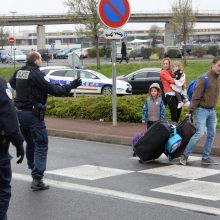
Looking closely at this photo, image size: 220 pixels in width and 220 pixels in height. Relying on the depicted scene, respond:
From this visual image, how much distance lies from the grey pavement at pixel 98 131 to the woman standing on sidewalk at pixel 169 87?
0.93 metres

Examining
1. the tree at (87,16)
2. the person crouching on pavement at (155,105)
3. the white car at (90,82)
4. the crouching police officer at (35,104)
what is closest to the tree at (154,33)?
the tree at (87,16)

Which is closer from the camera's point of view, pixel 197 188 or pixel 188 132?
pixel 197 188

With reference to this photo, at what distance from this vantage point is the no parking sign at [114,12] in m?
12.6

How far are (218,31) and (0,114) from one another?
150806mm

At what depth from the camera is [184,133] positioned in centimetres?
949

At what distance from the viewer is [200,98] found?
9336 millimetres

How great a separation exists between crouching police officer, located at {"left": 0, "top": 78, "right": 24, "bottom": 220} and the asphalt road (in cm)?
108

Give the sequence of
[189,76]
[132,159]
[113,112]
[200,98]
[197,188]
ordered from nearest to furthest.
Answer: [197,188]
[200,98]
[132,159]
[113,112]
[189,76]

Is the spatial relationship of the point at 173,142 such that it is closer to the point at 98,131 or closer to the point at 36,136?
the point at 36,136

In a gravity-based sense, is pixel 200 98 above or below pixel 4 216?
above

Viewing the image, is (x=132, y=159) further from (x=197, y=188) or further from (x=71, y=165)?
(x=197, y=188)

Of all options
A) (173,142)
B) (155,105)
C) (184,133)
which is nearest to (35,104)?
(173,142)

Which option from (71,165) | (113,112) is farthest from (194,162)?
(113,112)

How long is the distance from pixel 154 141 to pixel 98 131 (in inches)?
141
